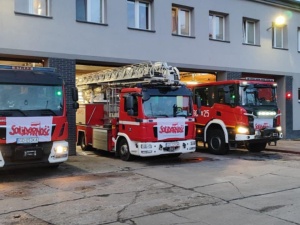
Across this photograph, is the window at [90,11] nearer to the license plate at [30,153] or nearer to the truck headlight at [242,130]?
the truck headlight at [242,130]

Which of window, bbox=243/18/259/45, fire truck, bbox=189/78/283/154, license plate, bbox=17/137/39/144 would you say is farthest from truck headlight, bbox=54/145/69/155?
window, bbox=243/18/259/45

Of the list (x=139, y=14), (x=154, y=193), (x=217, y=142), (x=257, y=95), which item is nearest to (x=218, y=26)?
(x=139, y=14)

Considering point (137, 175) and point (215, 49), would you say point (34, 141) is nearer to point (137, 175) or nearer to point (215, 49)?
point (137, 175)

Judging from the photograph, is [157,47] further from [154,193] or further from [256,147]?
[154,193]

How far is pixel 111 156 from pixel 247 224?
9.32m

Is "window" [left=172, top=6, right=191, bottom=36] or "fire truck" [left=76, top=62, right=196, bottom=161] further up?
"window" [left=172, top=6, right=191, bottom=36]

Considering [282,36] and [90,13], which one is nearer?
[90,13]

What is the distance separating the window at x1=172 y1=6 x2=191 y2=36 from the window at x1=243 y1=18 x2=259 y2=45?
398cm

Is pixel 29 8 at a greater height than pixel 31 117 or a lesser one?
greater

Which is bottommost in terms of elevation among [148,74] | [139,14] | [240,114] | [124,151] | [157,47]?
[124,151]

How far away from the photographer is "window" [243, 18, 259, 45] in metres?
21.3

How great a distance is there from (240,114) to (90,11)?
7140 millimetres

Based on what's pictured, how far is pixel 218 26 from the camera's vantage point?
66.1ft

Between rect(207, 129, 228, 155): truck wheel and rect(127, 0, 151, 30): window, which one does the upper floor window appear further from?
rect(207, 129, 228, 155): truck wheel
